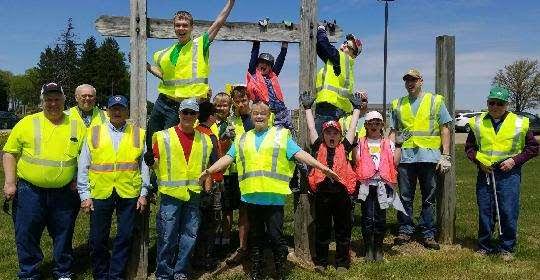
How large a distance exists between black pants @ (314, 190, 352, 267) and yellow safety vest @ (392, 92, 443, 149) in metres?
1.66

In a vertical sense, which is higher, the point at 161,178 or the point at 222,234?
the point at 161,178

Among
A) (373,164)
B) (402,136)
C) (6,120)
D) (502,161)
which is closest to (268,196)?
(373,164)

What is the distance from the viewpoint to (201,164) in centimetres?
564

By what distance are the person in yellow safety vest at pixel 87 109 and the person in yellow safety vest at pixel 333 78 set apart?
2725mm

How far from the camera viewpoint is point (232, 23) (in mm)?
6180

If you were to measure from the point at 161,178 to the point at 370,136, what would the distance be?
2.72 m

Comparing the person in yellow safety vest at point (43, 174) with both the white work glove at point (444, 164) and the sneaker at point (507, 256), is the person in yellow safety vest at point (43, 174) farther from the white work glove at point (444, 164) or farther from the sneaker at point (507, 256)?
the sneaker at point (507, 256)

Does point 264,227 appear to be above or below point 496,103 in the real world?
below

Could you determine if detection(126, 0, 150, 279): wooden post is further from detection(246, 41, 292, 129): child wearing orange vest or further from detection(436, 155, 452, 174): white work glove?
detection(436, 155, 452, 174): white work glove

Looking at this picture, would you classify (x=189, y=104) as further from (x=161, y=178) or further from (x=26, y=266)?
(x=26, y=266)

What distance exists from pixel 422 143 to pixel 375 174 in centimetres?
113

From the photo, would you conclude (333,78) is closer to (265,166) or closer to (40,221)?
(265,166)

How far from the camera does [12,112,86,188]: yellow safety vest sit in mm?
5523

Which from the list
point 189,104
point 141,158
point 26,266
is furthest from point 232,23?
point 26,266
